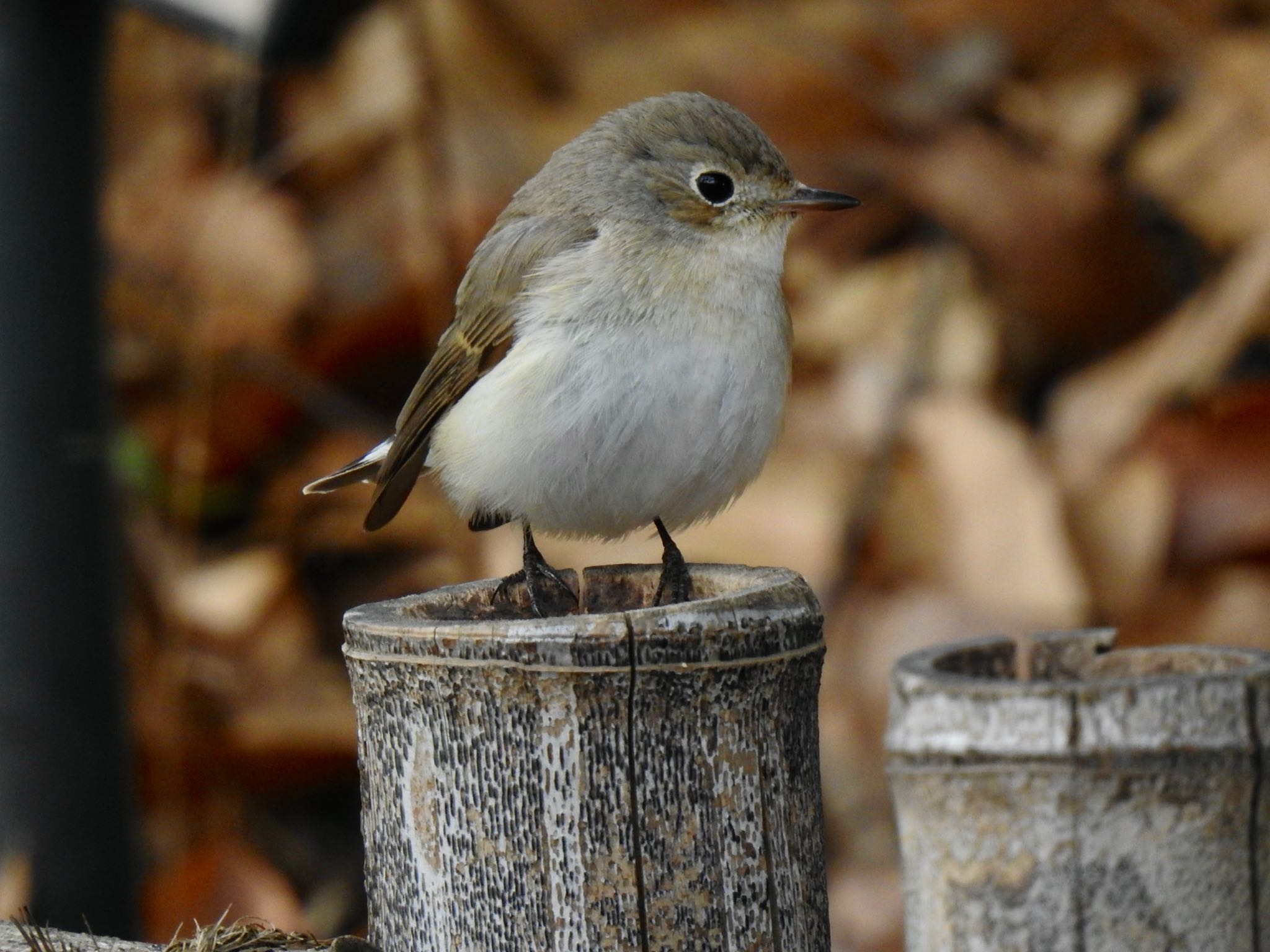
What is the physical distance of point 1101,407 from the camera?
547 centimetres

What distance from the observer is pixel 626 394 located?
267 centimetres

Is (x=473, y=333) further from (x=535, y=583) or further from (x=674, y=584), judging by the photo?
(x=674, y=584)

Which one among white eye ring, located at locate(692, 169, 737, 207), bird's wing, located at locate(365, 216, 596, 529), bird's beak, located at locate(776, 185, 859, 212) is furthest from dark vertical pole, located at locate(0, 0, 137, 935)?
bird's beak, located at locate(776, 185, 859, 212)

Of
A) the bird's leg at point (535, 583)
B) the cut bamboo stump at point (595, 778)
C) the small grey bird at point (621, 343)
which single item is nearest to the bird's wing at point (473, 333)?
the small grey bird at point (621, 343)

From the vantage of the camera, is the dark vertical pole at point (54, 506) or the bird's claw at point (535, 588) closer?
the bird's claw at point (535, 588)

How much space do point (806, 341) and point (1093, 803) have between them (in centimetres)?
410

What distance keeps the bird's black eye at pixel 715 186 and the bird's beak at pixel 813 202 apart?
95 millimetres

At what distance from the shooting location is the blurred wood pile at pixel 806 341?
4.96 m

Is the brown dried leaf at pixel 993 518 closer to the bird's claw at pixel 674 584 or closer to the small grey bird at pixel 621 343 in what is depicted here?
the small grey bird at pixel 621 343

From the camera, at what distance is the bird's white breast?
2.70 m

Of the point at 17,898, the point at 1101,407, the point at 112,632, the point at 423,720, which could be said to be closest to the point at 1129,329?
the point at 1101,407

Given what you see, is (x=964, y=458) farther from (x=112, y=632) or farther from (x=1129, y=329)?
(x=112, y=632)

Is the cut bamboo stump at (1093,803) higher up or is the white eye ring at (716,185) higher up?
the white eye ring at (716,185)

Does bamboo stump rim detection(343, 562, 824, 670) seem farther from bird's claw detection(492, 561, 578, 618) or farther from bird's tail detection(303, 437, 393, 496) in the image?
bird's tail detection(303, 437, 393, 496)
